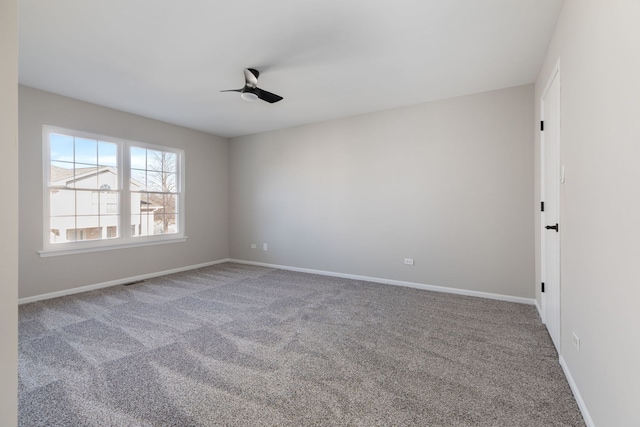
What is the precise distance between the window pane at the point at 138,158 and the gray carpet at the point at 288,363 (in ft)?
7.27

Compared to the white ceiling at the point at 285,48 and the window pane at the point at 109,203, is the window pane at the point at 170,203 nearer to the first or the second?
the window pane at the point at 109,203

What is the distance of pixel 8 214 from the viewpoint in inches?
41.0

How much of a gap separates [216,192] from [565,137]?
18.7 feet

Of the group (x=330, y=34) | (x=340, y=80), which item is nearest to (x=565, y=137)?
(x=330, y=34)

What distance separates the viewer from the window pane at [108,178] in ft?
14.7

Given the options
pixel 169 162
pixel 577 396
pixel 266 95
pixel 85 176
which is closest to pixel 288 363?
pixel 577 396

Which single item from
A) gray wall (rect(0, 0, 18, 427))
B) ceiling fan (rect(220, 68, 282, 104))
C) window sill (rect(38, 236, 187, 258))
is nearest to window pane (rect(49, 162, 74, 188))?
window sill (rect(38, 236, 187, 258))

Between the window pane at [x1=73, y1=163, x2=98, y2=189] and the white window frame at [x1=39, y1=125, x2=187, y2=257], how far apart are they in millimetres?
311

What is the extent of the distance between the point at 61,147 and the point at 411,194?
5.00 m

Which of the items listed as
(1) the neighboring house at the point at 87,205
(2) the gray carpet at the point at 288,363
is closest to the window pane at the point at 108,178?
(1) the neighboring house at the point at 87,205

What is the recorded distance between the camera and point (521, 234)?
3.69 metres

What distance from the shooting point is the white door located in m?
2.49

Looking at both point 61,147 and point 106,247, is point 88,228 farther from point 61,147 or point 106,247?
point 61,147

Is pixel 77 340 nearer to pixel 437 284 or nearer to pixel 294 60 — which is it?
pixel 294 60
